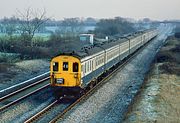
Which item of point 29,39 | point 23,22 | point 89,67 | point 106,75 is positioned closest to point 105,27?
point 23,22

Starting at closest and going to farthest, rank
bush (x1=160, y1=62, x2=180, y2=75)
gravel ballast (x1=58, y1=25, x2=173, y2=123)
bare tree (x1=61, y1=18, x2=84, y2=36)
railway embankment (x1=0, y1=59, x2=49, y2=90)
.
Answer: gravel ballast (x1=58, y1=25, x2=173, y2=123) < railway embankment (x1=0, y1=59, x2=49, y2=90) < bush (x1=160, y1=62, x2=180, y2=75) < bare tree (x1=61, y1=18, x2=84, y2=36)

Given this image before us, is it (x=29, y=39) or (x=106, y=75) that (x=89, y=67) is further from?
(x=29, y=39)

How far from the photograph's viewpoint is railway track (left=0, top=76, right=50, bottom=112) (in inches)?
812

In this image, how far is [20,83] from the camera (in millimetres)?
27703

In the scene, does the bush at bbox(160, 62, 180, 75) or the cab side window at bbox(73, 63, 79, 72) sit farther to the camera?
the bush at bbox(160, 62, 180, 75)

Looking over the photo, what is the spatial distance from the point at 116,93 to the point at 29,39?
3509 cm

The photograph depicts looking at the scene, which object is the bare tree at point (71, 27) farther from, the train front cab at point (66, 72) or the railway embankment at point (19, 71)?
the train front cab at point (66, 72)

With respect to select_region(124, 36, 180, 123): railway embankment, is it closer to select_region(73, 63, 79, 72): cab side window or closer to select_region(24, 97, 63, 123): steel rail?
select_region(73, 63, 79, 72): cab side window

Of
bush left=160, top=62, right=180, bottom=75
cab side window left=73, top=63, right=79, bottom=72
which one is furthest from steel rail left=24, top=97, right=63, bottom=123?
bush left=160, top=62, right=180, bottom=75

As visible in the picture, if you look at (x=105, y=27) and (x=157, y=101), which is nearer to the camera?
(x=157, y=101)

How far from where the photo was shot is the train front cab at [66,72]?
2056 centimetres

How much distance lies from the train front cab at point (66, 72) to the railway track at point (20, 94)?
9.01 feet

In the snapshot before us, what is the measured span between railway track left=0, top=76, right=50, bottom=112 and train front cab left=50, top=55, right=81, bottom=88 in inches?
108

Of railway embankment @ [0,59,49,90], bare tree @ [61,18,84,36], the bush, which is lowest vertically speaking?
railway embankment @ [0,59,49,90]
